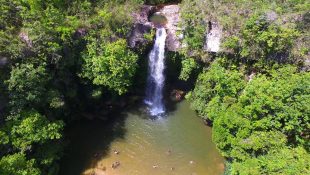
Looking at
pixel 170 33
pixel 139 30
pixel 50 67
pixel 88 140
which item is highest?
pixel 139 30

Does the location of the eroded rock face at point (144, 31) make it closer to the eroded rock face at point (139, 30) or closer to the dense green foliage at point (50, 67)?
the eroded rock face at point (139, 30)

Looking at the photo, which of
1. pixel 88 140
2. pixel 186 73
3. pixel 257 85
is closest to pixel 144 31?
pixel 186 73

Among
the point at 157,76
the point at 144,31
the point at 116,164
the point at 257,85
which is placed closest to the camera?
the point at 257,85

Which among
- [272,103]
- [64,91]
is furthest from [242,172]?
[64,91]

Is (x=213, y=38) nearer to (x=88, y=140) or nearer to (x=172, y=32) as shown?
(x=172, y=32)

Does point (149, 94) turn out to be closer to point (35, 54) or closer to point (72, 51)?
point (72, 51)

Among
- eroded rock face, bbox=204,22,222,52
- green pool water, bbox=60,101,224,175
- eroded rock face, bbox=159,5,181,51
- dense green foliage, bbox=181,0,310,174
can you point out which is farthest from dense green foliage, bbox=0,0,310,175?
green pool water, bbox=60,101,224,175
